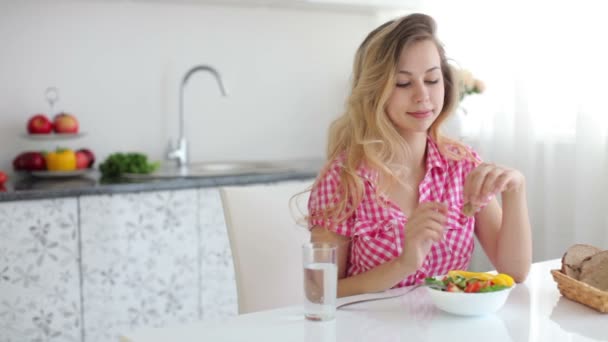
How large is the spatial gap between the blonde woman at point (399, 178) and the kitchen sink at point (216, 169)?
121cm

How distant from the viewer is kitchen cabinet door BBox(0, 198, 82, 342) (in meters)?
2.46

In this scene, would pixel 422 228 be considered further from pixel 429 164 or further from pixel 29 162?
pixel 29 162

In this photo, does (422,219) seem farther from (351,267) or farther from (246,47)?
(246,47)

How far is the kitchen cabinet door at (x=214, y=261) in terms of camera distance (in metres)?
2.75

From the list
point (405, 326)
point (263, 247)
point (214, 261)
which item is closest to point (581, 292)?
point (405, 326)

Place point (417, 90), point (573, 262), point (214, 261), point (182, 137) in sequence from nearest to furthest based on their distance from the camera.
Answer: point (573, 262) → point (417, 90) → point (214, 261) → point (182, 137)

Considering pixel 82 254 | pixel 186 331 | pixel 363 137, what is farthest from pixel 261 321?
pixel 82 254

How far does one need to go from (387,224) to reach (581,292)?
1.44 feet

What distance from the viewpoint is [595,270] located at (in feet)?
4.67

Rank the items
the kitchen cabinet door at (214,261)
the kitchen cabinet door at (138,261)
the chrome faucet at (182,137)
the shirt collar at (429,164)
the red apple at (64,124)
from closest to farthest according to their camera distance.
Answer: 1. the shirt collar at (429,164)
2. the kitchen cabinet door at (138,261)
3. the kitchen cabinet door at (214,261)
4. the red apple at (64,124)
5. the chrome faucet at (182,137)

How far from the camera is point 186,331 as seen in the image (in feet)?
3.97

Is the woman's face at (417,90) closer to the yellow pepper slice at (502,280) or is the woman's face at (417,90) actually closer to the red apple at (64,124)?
the yellow pepper slice at (502,280)

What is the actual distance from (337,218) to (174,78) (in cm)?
174

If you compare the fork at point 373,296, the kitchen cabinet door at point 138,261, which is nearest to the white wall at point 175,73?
the kitchen cabinet door at point 138,261
